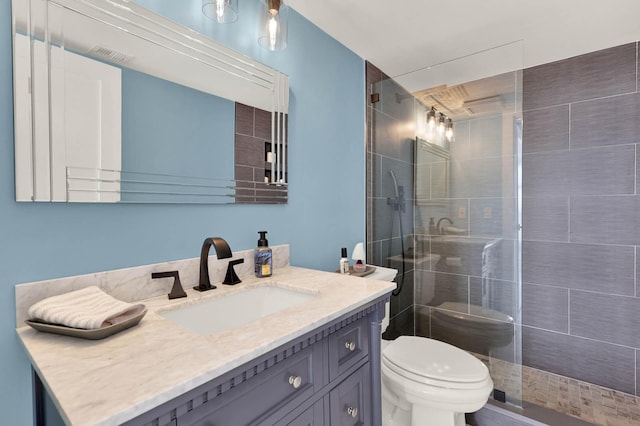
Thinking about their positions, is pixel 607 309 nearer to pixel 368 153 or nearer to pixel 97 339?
pixel 368 153

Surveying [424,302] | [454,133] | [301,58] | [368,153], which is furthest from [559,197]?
[301,58]

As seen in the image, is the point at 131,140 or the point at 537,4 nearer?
the point at 131,140

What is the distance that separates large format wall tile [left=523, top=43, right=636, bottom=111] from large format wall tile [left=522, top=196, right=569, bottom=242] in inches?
27.8

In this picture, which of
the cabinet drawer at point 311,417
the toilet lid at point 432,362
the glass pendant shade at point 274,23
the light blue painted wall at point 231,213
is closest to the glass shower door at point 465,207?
the light blue painted wall at point 231,213

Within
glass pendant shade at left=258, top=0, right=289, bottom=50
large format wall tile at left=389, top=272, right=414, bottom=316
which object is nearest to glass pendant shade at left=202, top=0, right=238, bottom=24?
glass pendant shade at left=258, top=0, right=289, bottom=50

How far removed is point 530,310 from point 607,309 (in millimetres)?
433

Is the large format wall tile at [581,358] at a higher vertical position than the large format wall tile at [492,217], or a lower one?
lower

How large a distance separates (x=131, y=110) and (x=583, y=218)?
8.83 ft

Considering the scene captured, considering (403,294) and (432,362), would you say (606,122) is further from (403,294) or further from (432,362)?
(432,362)

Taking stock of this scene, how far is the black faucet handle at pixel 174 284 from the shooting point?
102cm

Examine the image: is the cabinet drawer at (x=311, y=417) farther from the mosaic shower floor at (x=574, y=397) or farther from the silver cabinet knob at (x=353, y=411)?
the mosaic shower floor at (x=574, y=397)

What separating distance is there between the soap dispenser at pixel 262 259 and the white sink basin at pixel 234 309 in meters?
0.10

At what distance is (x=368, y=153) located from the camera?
2.21 m

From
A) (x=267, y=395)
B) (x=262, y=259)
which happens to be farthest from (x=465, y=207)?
(x=267, y=395)
